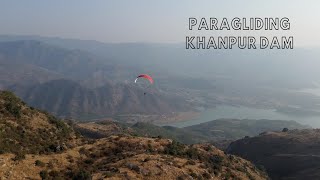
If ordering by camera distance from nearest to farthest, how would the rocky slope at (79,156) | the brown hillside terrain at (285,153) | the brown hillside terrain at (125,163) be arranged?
the brown hillside terrain at (125,163), the rocky slope at (79,156), the brown hillside terrain at (285,153)

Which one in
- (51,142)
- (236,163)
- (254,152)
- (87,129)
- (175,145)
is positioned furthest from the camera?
(254,152)

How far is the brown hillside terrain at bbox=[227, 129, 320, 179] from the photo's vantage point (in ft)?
429

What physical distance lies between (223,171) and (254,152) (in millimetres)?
98839

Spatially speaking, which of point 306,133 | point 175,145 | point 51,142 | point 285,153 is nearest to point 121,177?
point 51,142

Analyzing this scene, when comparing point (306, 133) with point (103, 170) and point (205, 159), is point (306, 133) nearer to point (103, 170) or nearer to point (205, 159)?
point (205, 159)

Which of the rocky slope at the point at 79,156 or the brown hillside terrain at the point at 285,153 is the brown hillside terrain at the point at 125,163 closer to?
the rocky slope at the point at 79,156

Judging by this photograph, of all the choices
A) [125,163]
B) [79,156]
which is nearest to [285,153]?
[125,163]

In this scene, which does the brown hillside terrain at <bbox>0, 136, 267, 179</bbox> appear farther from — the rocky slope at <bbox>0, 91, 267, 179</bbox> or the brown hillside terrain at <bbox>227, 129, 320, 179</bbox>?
the brown hillside terrain at <bbox>227, 129, 320, 179</bbox>

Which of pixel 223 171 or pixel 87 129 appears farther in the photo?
pixel 87 129

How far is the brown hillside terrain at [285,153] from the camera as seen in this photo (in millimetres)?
130625

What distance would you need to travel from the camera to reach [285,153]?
15162cm

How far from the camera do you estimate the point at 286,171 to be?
13362 cm

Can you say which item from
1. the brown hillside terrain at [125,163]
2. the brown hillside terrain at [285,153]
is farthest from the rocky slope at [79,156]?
the brown hillside terrain at [285,153]

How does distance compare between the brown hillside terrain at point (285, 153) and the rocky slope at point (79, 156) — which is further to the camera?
the brown hillside terrain at point (285, 153)
